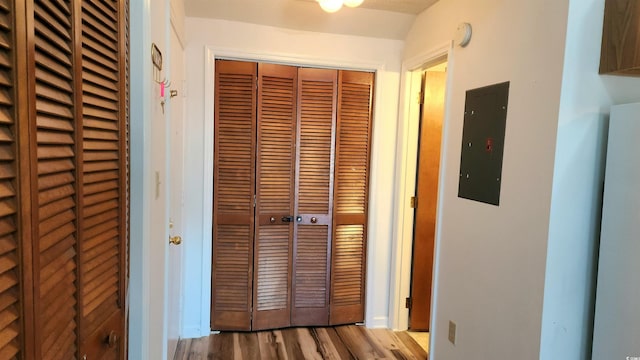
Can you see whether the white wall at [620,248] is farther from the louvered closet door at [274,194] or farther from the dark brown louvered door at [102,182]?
the louvered closet door at [274,194]

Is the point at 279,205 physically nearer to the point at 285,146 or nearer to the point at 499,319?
the point at 285,146

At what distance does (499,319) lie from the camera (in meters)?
1.75

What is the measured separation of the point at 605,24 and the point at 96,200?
188cm

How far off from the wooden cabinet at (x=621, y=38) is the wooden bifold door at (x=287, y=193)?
1608 mm

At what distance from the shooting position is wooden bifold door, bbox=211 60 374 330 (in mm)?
2695

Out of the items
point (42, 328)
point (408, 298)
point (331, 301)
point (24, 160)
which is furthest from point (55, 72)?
point (408, 298)

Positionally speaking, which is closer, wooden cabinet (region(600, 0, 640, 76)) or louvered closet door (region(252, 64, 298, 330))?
wooden cabinet (region(600, 0, 640, 76))

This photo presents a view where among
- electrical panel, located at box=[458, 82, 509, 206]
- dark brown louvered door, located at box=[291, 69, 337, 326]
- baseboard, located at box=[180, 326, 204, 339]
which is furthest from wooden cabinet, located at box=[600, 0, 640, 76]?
baseboard, located at box=[180, 326, 204, 339]

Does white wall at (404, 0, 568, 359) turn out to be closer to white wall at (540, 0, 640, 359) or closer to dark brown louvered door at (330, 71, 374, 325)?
white wall at (540, 0, 640, 359)

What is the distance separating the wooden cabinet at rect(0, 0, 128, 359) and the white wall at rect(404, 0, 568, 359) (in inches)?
61.5

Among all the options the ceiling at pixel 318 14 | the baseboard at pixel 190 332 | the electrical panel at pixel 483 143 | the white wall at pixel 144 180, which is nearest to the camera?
the white wall at pixel 144 180

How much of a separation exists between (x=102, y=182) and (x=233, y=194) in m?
1.72

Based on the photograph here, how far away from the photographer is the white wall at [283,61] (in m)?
2.60

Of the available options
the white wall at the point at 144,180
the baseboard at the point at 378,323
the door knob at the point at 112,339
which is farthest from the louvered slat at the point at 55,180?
the baseboard at the point at 378,323
